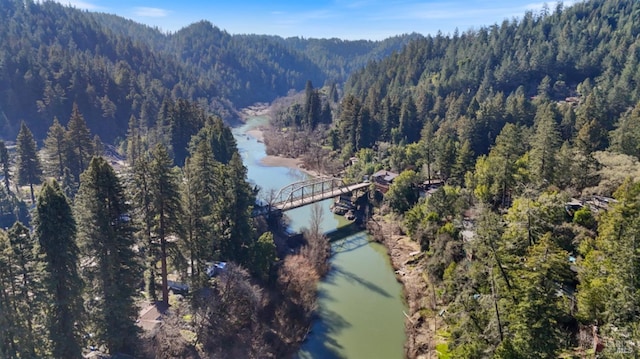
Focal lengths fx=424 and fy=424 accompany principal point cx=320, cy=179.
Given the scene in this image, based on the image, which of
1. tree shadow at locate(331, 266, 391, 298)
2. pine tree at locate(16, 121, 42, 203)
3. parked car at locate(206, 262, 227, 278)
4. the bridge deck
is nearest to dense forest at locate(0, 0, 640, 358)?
pine tree at locate(16, 121, 42, 203)

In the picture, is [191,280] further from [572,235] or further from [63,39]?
[63,39]

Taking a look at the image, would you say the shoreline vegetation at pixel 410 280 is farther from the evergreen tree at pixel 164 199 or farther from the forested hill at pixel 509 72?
the forested hill at pixel 509 72

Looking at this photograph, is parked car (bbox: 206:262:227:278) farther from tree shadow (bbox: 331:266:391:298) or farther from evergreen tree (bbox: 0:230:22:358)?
evergreen tree (bbox: 0:230:22:358)

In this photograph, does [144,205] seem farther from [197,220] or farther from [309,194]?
[309,194]

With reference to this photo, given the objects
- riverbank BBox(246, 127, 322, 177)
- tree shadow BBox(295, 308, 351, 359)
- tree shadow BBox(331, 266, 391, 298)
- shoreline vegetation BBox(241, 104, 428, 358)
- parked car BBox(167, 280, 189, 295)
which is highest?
riverbank BBox(246, 127, 322, 177)

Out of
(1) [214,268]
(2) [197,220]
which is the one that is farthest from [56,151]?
(2) [197,220]

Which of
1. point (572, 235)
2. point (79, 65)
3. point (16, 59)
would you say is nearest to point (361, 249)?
point (572, 235)

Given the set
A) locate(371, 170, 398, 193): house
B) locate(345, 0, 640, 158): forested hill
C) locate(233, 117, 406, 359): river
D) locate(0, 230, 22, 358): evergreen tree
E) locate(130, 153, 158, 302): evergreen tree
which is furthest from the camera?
locate(345, 0, 640, 158): forested hill
